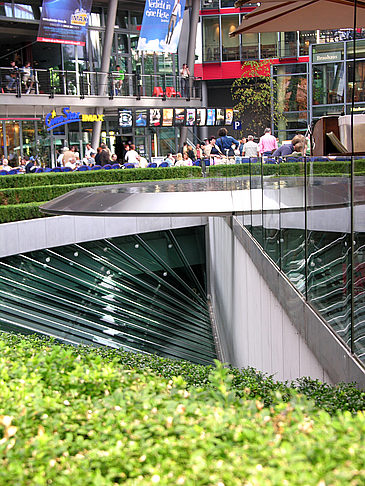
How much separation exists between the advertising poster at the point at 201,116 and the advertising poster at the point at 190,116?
0.90ft

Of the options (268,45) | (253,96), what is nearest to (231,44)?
(268,45)

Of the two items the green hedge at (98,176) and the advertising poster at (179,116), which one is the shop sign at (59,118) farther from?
the green hedge at (98,176)

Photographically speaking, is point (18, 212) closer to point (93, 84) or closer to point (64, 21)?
point (64, 21)

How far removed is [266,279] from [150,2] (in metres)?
24.3

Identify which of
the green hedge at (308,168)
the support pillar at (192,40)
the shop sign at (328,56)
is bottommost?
the green hedge at (308,168)

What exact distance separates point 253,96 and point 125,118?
15119mm

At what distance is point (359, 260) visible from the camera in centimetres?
475

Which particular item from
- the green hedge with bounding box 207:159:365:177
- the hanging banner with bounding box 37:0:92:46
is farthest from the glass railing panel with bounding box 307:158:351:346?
the hanging banner with bounding box 37:0:92:46

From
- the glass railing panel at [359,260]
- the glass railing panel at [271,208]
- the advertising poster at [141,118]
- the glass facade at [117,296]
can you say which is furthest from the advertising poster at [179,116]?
the glass railing panel at [359,260]

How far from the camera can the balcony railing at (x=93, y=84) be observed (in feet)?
97.1

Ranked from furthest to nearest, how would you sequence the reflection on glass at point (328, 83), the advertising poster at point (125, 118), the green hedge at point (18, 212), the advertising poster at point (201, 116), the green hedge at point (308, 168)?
the advertising poster at point (201, 116) < the advertising poster at point (125, 118) < the reflection on glass at point (328, 83) < the green hedge at point (18, 212) < the green hedge at point (308, 168)

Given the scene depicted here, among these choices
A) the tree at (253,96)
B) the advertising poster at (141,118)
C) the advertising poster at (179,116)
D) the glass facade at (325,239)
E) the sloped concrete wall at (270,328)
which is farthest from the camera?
the tree at (253,96)

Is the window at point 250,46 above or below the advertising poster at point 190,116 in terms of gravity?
above

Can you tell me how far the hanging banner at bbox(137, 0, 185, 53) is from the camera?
30406 millimetres
